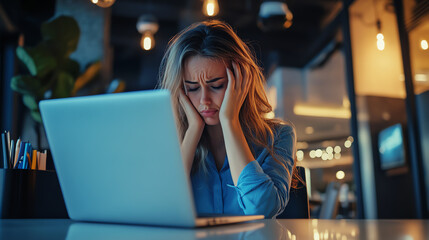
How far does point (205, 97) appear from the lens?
143cm

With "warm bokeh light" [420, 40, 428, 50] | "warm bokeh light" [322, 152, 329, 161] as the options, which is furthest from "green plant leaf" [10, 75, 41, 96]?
"warm bokeh light" [322, 152, 329, 161]

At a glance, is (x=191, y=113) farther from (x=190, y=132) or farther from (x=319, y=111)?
(x=319, y=111)

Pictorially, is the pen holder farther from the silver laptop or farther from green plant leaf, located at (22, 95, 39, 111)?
green plant leaf, located at (22, 95, 39, 111)

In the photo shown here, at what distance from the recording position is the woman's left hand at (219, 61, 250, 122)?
130 centimetres

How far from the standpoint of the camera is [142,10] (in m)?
6.82

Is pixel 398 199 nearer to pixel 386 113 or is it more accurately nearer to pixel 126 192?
pixel 386 113

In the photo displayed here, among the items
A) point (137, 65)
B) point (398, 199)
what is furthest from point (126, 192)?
point (137, 65)

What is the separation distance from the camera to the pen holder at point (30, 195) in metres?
1.06

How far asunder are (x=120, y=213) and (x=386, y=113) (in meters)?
5.24

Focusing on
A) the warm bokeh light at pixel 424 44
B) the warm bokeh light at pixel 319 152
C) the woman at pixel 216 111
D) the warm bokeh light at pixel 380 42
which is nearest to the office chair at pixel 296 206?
the woman at pixel 216 111

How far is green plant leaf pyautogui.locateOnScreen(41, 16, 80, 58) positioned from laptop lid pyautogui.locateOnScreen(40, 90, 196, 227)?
357 centimetres

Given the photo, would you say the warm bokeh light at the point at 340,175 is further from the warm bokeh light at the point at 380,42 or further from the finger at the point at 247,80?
the finger at the point at 247,80

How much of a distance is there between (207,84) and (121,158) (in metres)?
0.80

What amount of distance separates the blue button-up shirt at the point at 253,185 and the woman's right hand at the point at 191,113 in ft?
0.46
